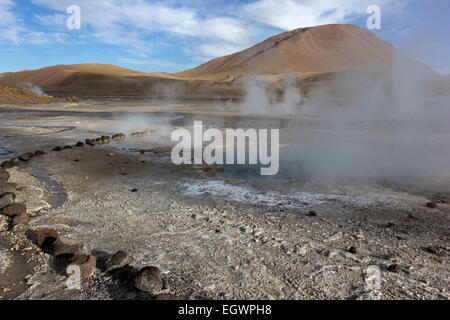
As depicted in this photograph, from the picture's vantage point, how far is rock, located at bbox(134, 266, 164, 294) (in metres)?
2.16

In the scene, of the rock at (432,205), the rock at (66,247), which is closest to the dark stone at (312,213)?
the rock at (432,205)

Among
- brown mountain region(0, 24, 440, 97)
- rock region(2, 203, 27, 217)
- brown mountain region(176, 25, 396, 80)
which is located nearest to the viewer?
rock region(2, 203, 27, 217)

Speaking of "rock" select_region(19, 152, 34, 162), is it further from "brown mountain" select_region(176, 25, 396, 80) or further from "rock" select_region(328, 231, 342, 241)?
"brown mountain" select_region(176, 25, 396, 80)

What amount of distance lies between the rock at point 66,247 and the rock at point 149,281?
0.76 metres

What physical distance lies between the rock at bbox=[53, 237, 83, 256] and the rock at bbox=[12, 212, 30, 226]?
822 mm

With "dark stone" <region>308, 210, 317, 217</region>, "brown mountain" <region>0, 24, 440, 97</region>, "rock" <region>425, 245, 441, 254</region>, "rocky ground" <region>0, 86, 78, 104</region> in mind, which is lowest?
"rock" <region>425, 245, 441, 254</region>

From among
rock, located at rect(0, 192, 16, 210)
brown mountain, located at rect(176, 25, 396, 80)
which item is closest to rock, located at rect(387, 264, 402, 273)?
rock, located at rect(0, 192, 16, 210)

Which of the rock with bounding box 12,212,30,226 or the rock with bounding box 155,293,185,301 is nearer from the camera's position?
the rock with bounding box 155,293,185,301

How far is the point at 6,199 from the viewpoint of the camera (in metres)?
3.61

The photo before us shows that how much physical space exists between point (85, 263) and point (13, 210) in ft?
5.29

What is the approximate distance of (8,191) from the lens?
3936 millimetres
